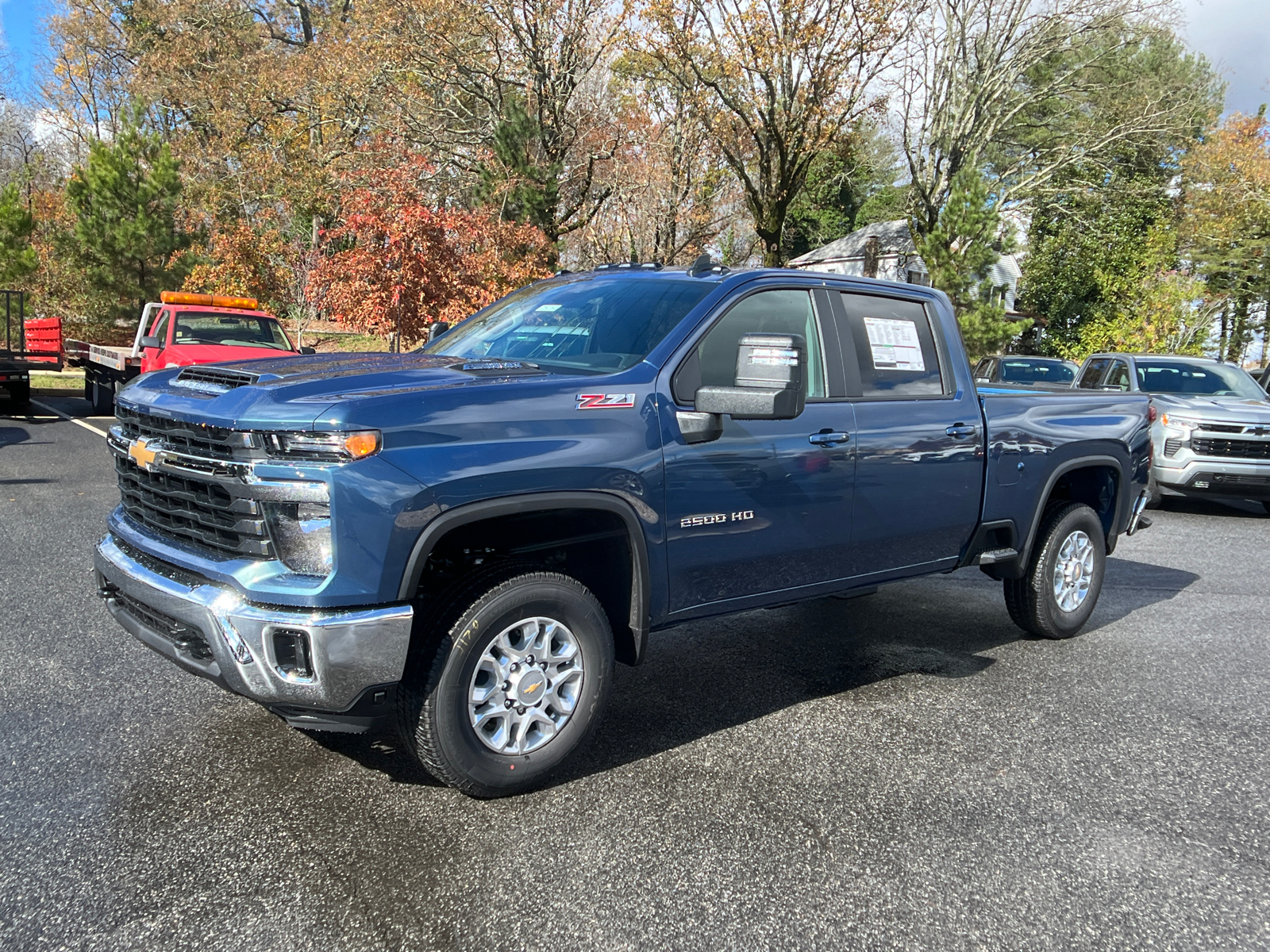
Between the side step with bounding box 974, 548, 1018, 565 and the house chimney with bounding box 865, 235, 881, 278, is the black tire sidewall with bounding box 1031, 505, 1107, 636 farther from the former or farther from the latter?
A: the house chimney with bounding box 865, 235, 881, 278

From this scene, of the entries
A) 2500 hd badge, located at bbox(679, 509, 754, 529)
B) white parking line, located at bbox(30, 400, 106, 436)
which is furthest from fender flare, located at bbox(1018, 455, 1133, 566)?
white parking line, located at bbox(30, 400, 106, 436)

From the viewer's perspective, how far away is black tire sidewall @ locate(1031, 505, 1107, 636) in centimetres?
565

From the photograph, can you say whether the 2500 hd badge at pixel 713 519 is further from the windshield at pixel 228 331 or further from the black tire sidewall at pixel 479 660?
the windshield at pixel 228 331

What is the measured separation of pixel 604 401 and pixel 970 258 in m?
23.7

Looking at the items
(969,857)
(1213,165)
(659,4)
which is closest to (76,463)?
(969,857)

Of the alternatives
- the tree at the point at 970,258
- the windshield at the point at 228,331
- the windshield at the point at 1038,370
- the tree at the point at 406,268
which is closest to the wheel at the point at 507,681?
the windshield at the point at 228,331

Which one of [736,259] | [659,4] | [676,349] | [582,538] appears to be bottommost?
[582,538]

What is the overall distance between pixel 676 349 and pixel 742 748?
1.68 meters

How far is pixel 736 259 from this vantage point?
45156 mm

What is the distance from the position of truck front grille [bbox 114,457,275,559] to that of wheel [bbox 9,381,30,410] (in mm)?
14407

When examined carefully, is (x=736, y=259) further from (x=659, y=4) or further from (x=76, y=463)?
(x=76, y=463)

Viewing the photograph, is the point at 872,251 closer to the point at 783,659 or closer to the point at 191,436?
the point at 783,659

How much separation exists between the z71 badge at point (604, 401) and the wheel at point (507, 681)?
64cm

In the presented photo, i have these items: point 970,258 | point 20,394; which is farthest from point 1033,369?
point 20,394
